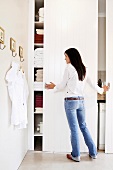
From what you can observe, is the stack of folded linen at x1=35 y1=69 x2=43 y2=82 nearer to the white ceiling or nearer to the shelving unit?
the shelving unit

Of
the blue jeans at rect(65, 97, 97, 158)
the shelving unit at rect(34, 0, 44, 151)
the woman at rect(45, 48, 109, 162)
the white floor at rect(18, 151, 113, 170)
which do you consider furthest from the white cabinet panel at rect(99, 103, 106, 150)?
the shelving unit at rect(34, 0, 44, 151)

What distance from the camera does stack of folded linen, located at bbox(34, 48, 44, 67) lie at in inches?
114

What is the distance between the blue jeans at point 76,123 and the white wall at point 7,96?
2.11ft

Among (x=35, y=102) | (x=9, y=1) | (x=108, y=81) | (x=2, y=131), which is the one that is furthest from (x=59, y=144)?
(x=9, y=1)

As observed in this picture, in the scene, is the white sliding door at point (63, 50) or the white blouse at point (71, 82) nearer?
the white blouse at point (71, 82)

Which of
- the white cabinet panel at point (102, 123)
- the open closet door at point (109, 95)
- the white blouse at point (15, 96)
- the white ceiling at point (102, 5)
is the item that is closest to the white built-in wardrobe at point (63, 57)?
the open closet door at point (109, 95)

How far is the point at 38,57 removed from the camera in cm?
290

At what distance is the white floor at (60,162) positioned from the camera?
2344 mm

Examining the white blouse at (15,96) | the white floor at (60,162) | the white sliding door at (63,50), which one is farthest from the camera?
the white sliding door at (63,50)

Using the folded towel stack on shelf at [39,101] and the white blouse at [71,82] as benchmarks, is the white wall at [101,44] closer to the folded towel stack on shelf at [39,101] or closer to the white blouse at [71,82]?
the white blouse at [71,82]

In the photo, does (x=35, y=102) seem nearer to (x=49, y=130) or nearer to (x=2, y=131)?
(x=49, y=130)

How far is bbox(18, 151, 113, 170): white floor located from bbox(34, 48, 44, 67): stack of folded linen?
4.15ft

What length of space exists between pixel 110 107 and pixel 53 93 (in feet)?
2.77

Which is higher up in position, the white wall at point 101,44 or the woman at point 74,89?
the white wall at point 101,44
